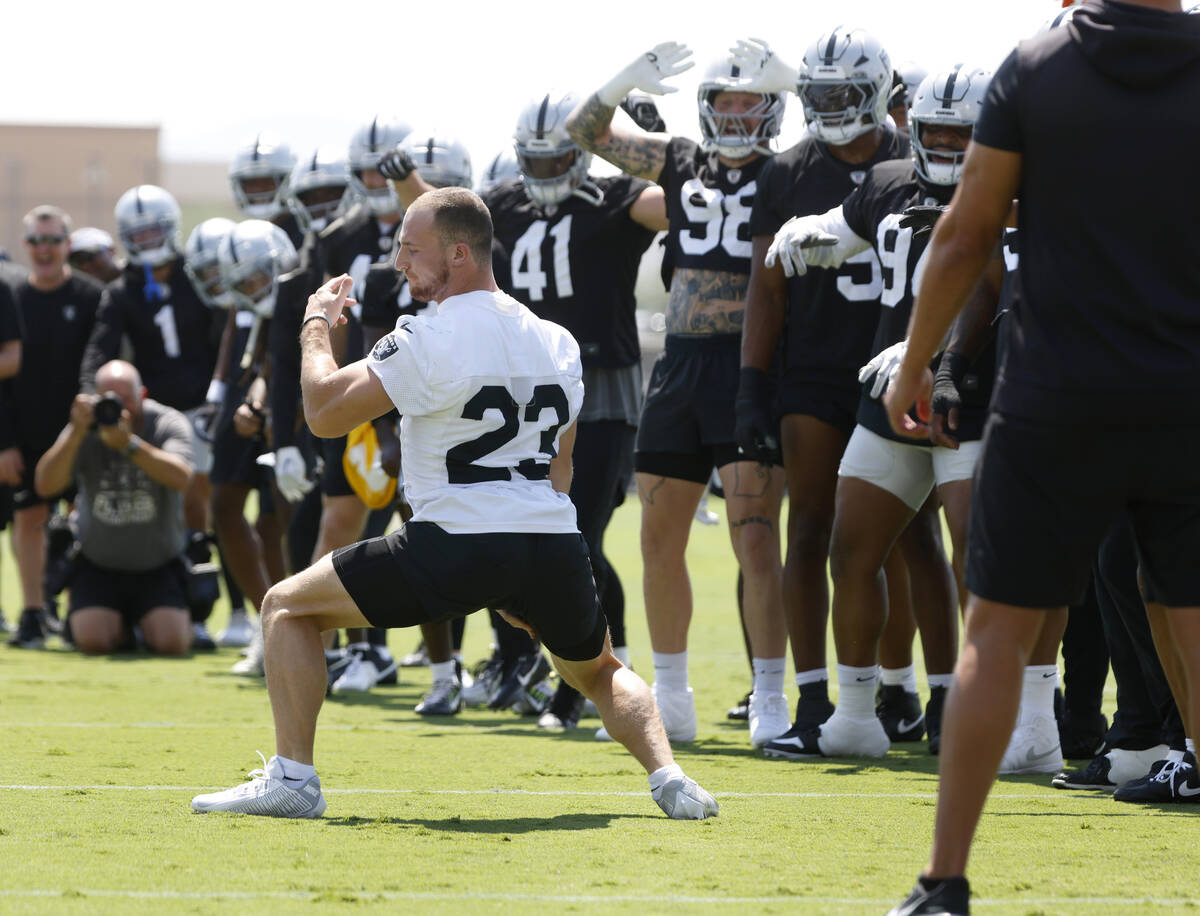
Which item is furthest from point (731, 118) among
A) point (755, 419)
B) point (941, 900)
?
point (941, 900)

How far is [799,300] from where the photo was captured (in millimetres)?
6207

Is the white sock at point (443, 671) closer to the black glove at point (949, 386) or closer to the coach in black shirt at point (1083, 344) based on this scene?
the black glove at point (949, 386)

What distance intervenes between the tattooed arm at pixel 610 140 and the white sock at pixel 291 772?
332 centimetres

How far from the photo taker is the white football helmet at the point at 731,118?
21.2 ft

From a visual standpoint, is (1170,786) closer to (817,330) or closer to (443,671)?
(817,330)

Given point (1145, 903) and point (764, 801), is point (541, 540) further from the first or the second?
point (1145, 903)

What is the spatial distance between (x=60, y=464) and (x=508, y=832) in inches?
254

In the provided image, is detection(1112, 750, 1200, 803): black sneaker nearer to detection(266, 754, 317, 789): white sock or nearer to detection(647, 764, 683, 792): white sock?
detection(647, 764, 683, 792): white sock

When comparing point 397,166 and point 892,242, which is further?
point 397,166

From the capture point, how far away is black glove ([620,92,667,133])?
24.4 ft

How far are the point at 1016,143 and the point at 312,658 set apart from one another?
235 cm

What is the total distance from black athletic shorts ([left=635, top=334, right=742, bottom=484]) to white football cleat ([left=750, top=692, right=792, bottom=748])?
0.89m

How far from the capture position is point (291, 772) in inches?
178

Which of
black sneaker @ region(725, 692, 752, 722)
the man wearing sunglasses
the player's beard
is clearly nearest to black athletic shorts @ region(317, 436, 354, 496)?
black sneaker @ region(725, 692, 752, 722)
